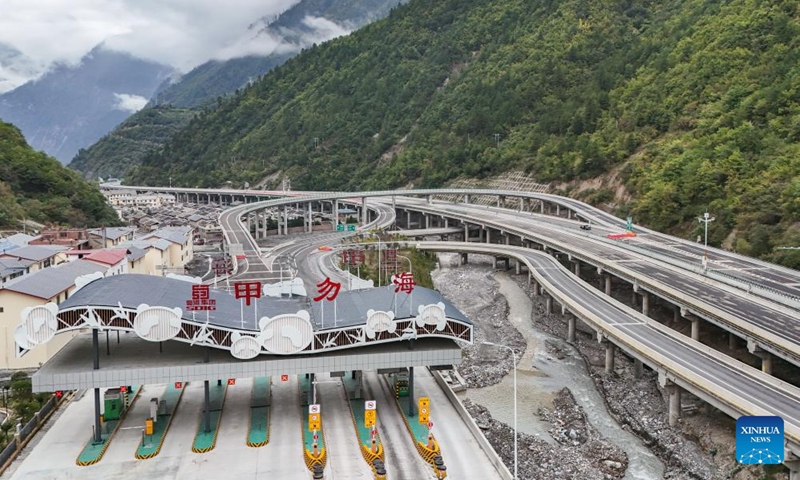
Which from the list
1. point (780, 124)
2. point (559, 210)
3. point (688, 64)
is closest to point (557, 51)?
point (688, 64)

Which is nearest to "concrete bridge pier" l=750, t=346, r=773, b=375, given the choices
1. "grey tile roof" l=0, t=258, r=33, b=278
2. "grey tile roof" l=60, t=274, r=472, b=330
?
"grey tile roof" l=60, t=274, r=472, b=330

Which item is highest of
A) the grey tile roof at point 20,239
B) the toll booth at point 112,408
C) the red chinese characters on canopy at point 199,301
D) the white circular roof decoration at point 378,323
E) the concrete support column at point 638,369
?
the grey tile roof at point 20,239

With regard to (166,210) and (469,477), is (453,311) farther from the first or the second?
(166,210)

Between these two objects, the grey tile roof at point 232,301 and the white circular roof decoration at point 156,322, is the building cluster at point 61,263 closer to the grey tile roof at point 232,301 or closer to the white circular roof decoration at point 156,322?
the grey tile roof at point 232,301

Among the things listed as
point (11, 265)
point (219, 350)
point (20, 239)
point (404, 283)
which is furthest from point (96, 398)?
point (20, 239)

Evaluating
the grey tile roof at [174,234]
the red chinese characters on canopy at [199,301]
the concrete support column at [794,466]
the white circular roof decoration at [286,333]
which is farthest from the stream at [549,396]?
the grey tile roof at [174,234]

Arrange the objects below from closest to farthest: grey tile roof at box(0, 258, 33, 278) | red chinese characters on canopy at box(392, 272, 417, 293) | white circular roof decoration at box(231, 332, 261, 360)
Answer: white circular roof decoration at box(231, 332, 261, 360) < red chinese characters on canopy at box(392, 272, 417, 293) < grey tile roof at box(0, 258, 33, 278)

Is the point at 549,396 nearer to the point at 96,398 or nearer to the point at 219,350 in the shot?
the point at 219,350

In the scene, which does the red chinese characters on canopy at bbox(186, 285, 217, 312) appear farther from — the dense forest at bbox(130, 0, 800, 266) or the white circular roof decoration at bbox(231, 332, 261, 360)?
the dense forest at bbox(130, 0, 800, 266)
